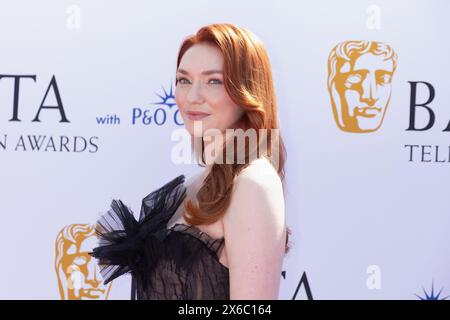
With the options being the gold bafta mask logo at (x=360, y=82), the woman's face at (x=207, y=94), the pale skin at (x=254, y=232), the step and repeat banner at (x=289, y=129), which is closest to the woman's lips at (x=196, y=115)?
the woman's face at (x=207, y=94)

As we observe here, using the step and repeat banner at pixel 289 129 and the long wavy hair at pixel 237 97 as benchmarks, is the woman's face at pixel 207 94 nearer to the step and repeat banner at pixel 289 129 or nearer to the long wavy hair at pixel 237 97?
the long wavy hair at pixel 237 97

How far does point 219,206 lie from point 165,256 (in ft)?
0.58

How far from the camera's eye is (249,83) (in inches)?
59.6

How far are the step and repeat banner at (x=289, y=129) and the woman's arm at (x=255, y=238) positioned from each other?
139 centimetres

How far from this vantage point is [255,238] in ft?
4.48

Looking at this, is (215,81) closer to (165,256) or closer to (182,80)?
(182,80)

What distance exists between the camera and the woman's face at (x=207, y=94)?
5.11ft

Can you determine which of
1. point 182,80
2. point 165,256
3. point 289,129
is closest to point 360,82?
point 289,129

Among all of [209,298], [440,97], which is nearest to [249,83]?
[209,298]

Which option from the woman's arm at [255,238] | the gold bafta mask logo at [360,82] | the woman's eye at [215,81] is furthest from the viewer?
the gold bafta mask logo at [360,82]

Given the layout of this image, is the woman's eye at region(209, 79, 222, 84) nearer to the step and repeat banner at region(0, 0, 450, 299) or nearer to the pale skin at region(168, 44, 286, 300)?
the pale skin at region(168, 44, 286, 300)

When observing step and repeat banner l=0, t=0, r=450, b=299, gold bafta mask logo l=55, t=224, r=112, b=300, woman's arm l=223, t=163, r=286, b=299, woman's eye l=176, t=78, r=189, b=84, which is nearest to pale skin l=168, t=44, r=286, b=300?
woman's arm l=223, t=163, r=286, b=299

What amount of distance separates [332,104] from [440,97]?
1.48ft
